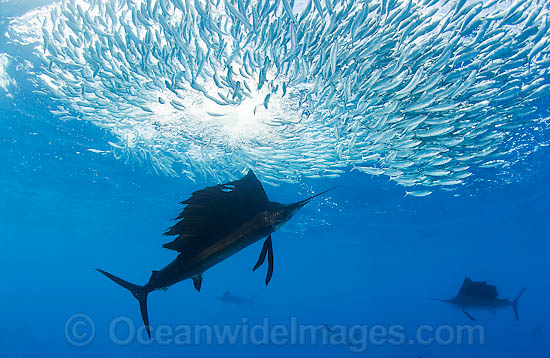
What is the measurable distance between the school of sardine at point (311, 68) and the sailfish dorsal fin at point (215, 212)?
379 cm

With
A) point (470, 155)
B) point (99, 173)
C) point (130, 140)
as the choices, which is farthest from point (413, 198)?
point (99, 173)

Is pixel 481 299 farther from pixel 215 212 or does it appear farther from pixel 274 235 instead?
pixel 274 235

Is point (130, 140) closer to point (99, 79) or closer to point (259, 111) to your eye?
point (99, 79)

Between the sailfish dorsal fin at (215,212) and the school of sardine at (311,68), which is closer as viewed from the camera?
the sailfish dorsal fin at (215,212)

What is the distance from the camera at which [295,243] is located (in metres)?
35.4

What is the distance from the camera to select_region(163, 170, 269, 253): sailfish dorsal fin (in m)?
1.45

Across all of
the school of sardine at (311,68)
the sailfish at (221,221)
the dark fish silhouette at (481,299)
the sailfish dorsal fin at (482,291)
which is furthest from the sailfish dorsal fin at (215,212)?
the sailfish dorsal fin at (482,291)

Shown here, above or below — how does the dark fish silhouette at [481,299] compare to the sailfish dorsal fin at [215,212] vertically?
below

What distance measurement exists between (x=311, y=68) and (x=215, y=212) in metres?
5.30

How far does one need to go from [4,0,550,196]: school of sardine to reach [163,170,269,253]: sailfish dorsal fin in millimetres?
3794

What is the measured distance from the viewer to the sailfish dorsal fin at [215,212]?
1451 mm

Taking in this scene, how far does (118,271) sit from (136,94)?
104 metres

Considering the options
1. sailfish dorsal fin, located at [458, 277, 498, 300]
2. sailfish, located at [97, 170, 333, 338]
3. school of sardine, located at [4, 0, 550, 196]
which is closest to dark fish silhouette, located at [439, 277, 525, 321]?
sailfish dorsal fin, located at [458, 277, 498, 300]

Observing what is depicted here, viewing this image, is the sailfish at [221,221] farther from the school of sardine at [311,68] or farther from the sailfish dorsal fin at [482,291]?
the sailfish dorsal fin at [482,291]
